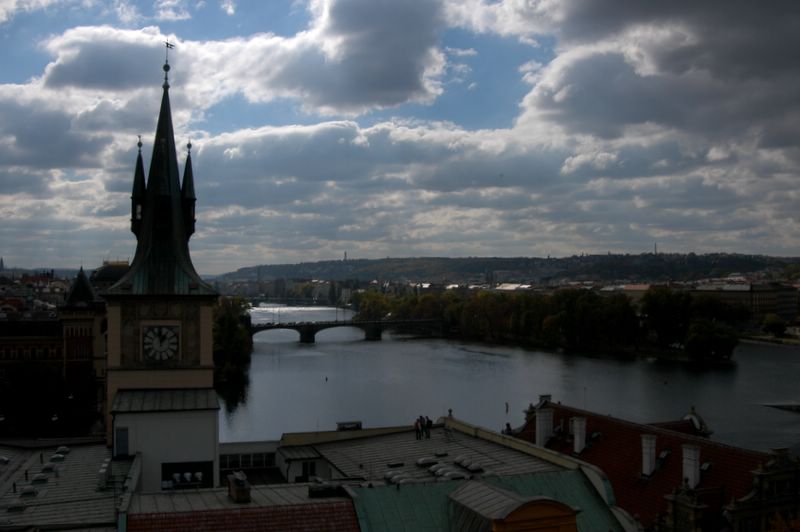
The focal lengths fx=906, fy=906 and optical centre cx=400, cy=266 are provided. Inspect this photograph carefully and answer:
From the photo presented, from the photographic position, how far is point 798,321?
144 metres

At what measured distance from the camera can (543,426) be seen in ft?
89.1

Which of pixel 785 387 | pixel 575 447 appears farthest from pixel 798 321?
pixel 575 447

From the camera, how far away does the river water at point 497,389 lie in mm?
53450

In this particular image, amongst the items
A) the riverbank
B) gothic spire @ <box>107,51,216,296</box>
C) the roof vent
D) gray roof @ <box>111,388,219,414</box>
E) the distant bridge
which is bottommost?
the riverbank

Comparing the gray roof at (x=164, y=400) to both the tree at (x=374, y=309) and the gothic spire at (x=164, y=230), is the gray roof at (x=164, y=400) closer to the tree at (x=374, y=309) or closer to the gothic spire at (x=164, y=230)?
the gothic spire at (x=164, y=230)

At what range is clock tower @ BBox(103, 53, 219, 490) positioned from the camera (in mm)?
20188

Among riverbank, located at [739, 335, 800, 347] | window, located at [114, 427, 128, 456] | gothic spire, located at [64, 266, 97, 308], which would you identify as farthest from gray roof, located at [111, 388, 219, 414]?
riverbank, located at [739, 335, 800, 347]

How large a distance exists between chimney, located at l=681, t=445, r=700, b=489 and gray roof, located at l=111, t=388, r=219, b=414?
10.6 meters

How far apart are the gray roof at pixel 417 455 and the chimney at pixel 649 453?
152 inches

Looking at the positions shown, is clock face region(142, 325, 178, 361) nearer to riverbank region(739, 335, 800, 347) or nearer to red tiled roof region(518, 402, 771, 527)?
red tiled roof region(518, 402, 771, 527)

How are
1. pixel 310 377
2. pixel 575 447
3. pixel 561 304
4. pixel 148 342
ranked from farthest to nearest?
1. pixel 561 304
2. pixel 310 377
3. pixel 575 447
4. pixel 148 342

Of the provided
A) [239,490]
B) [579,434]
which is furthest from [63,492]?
[579,434]

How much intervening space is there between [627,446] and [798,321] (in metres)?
133

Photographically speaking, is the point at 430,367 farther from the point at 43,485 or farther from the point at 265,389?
the point at 43,485
